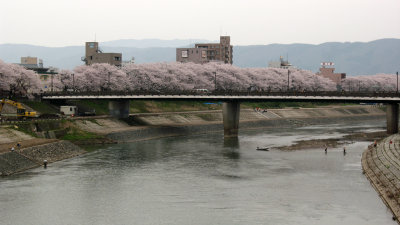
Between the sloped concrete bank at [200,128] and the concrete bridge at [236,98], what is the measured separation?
6298 mm

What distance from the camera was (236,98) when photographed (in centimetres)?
10319

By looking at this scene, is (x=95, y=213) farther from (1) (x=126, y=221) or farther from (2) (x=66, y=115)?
(2) (x=66, y=115)

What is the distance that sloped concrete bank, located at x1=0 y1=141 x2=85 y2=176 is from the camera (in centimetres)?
6175

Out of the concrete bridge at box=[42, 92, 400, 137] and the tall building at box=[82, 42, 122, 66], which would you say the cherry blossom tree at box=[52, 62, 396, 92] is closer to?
the concrete bridge at box=[42, 92, 400, 137]

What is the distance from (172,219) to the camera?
140 feet

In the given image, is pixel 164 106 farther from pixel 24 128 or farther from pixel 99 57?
pixel 24 128

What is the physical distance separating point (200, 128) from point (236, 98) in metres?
14.0

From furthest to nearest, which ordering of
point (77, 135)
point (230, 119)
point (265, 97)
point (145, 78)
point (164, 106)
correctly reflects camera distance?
point (145, 78), point (164, 106), point (230, 119), point (265, 97), point (77, 135)

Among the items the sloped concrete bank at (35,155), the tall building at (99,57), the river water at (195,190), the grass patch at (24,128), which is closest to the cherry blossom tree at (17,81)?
the grass patch at (24,128)

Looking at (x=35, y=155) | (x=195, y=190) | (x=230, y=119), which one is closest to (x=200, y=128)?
(x=230, y=119)

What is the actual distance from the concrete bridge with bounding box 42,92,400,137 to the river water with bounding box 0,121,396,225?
22680mm

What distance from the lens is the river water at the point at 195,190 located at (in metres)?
43.7

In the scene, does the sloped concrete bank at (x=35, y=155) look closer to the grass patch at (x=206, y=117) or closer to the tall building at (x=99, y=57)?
the grass patch at (x=206, y=117)

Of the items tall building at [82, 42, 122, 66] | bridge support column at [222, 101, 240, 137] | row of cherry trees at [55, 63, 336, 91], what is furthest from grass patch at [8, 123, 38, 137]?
tall building at [82, 42, 122, 66]
